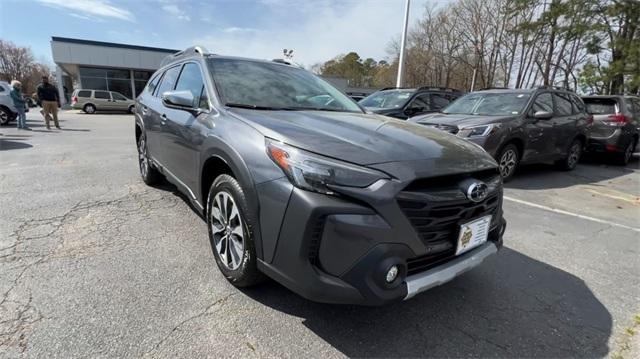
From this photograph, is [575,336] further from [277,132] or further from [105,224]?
[105,224]

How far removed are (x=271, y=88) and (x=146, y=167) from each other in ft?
9.30

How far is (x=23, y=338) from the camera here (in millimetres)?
2066

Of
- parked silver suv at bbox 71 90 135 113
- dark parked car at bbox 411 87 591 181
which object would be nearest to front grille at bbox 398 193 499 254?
dark parked car at bbox 411 87 591 181

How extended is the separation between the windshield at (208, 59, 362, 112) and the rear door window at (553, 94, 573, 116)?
566 centimetres

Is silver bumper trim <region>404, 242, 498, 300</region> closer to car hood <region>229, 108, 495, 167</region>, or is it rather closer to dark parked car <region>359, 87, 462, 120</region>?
car hood <region>229, 108, 495, 167</region>

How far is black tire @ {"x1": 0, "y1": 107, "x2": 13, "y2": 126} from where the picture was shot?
1352 centimetres

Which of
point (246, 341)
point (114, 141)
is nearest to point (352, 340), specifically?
point (246, 341)

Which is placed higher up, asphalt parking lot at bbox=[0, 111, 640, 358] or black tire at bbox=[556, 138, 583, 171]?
black tire at bbox=[556, 138, 583, 171]

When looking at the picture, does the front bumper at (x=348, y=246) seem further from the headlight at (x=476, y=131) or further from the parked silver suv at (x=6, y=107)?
the parked silver suv at (x=6, y=107)

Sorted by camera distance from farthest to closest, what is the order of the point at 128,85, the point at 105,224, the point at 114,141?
1. the point at 128,85
2. the point at 114,141
3. the point at 105,224

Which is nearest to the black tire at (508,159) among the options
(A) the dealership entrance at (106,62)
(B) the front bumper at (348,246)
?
(B) the front bumper at (348,246)

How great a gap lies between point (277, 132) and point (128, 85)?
1373 inches

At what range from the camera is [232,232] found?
250 centimetres

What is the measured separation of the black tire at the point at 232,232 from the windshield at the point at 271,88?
2.49 feet
